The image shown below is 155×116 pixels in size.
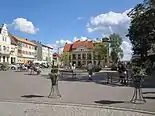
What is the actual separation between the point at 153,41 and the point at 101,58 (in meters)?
64.7

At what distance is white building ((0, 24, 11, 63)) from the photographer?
95.2 m

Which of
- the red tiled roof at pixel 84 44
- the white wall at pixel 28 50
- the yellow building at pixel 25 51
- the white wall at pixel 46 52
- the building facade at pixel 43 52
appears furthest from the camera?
the white wall at pixel 46 52

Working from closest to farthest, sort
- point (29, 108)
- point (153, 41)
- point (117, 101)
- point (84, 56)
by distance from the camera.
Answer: point (29, 108)
point (117, 101)
point (153, 41)
point (84, 56)

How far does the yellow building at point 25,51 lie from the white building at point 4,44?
1117cm

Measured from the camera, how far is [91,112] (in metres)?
11.4

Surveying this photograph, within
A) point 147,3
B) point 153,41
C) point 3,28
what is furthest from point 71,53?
point 147,3

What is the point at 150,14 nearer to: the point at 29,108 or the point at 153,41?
the point at 153,41

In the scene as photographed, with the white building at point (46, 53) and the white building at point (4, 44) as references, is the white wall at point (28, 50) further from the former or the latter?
the white building at point (46, 53)

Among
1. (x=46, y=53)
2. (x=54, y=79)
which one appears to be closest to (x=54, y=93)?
(x=54, y=79)

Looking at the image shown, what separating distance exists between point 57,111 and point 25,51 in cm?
11379

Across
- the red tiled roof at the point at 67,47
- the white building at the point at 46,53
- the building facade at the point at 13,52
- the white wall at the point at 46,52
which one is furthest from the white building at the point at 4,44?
the white wall at the point at 46,52

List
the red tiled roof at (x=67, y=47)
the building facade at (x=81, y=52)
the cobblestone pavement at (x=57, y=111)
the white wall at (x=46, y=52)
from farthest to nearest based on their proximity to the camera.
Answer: the white wall at (x=46, y=52)
the red tiled roof at (x=67, y=47)
the building facade at (x=81, y=52)
the cobblestone pavement at (x=57, y=111)

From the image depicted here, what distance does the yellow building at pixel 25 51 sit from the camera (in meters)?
114

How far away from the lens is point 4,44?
9844cm
